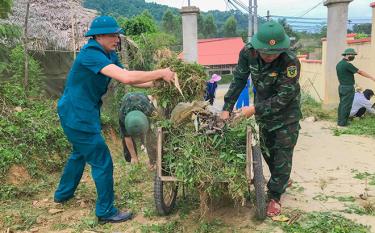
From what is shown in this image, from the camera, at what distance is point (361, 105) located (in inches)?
388

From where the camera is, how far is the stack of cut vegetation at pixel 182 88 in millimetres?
4359

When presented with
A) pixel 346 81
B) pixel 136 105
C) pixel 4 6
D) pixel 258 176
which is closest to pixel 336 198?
pixel 258 176

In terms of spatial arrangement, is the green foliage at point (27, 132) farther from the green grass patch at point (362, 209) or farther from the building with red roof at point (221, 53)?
the building with red roof at point (221, 53)

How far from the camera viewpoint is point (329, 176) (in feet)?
A: 18.3

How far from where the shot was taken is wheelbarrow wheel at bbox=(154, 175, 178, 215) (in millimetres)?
4023

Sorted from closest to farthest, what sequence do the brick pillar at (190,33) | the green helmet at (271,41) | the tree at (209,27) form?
the green helmet at (271,41) < the brick pillar at (190,33) < the tree at (209,27)

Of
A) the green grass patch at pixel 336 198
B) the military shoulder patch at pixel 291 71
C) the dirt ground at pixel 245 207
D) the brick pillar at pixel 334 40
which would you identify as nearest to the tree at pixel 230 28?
the brick pillar at pixel 334 40

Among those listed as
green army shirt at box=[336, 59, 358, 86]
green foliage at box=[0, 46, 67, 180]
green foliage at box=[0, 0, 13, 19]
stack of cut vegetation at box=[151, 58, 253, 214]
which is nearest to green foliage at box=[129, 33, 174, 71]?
green foliage at box=[0, 46, 67, 180]

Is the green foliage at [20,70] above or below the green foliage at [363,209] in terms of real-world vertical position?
above

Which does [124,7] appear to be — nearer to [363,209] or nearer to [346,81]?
[346,81]

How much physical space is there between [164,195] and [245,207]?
2.71ft

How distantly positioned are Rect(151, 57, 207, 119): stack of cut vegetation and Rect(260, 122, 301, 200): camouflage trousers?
799 mm

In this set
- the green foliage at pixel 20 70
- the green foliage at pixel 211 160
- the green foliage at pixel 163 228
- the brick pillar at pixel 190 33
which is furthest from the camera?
the brick pillar at pixel 190 33

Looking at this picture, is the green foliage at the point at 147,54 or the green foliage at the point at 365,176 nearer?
the green foliage at the point at 365,176
